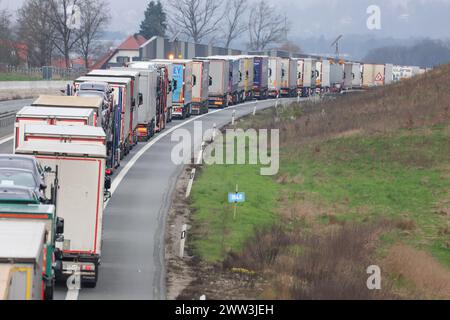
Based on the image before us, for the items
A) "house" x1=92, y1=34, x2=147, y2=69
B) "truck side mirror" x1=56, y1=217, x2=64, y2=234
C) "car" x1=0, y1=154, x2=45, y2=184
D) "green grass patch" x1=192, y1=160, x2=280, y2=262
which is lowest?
"green grass patch" x1=192, y1=160, x2=280, y2=262

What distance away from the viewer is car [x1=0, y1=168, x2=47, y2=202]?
2178 cm

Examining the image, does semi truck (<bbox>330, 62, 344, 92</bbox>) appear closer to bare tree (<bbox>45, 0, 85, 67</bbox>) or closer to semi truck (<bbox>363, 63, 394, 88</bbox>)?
semi truck (<bbox>363, 63, 394, 88</bbox>)

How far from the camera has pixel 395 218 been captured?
35438 millimetres

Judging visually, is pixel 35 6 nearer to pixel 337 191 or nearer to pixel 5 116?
pixel 5 116

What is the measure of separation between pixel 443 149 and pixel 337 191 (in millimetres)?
9222

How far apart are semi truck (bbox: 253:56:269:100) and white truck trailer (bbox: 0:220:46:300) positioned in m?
71.6

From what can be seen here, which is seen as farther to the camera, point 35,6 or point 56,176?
point 35,6

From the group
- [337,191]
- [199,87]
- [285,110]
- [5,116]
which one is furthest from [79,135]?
[285,110]

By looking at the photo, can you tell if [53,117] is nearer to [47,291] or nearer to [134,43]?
[47,291]

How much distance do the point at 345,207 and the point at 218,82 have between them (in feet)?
123

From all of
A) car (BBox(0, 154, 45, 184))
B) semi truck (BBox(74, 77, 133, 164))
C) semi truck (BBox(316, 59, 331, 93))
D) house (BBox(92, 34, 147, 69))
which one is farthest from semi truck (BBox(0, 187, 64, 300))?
house (BBox(92, 34, 147, 69))

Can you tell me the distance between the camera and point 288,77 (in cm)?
9638

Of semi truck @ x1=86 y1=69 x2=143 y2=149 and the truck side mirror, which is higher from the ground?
semi truck @ x1=86 y1=69 x2=143 y2=149

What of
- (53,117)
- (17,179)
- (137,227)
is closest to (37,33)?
(53,117)
